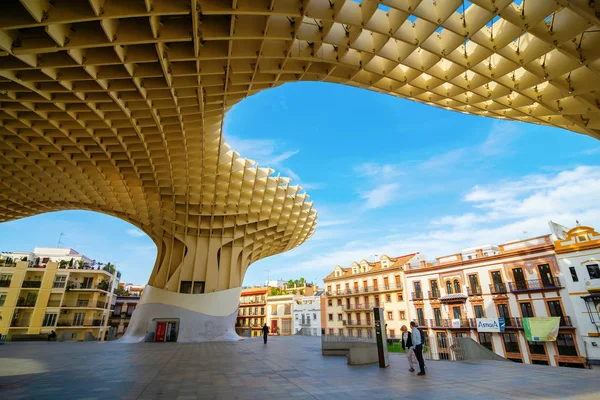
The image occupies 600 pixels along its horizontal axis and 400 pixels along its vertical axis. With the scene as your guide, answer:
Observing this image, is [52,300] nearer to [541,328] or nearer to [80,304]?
[80,304]

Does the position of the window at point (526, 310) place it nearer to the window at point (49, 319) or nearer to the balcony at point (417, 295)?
the balcony at point (417, 295)

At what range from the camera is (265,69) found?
13984 millimetres

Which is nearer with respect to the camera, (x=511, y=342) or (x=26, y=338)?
(x=511, y=342)

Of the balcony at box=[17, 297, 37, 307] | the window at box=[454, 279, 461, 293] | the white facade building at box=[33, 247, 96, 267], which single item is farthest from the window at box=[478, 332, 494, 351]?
the white facade building at box=[33, 247, 96, 267]

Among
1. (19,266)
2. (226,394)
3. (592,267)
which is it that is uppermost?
(19,266)

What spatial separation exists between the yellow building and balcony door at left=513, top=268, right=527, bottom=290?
58.6 meters

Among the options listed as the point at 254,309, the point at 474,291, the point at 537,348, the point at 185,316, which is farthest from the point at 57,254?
the point at 537,348

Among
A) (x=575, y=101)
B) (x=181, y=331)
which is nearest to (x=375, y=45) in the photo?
(x=575, y=101)

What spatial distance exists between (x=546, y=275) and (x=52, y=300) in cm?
6696

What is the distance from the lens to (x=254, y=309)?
71.9m

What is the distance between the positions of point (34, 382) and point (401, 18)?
15876 millimetres

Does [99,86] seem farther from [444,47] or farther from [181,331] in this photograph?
[181,331]

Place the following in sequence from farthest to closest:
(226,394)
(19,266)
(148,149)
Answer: (19,266) → (148,149) → (226,394)

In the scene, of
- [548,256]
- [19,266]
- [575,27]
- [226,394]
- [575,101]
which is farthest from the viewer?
[19,266]
